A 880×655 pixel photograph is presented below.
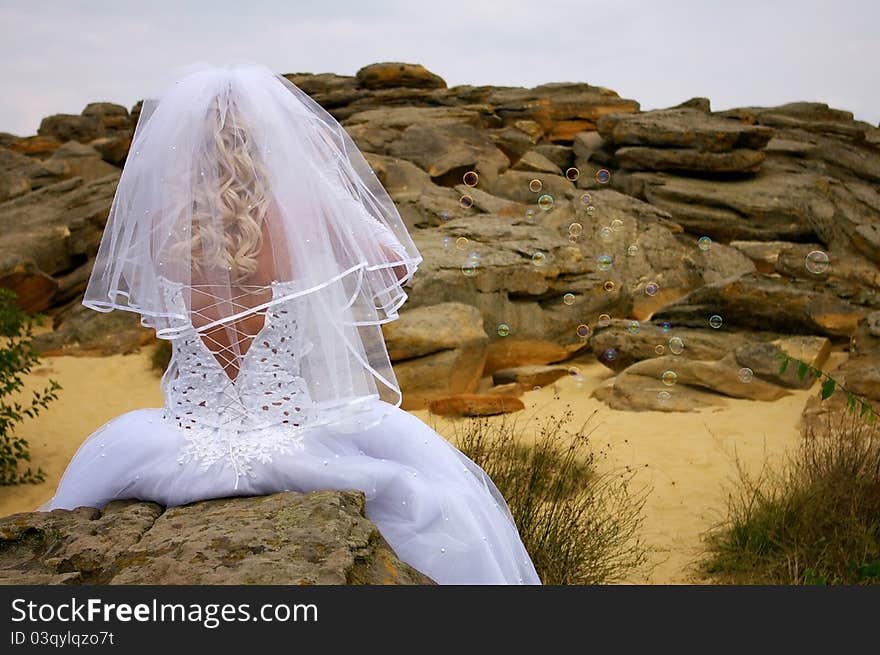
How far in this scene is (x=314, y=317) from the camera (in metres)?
3.20

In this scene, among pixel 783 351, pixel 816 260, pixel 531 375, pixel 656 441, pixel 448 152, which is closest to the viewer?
pixel 656 441

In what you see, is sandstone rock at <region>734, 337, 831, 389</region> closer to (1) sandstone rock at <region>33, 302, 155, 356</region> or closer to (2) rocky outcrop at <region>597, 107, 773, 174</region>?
(1) sandstone rock at <region>33, 302, 155, 356</region>

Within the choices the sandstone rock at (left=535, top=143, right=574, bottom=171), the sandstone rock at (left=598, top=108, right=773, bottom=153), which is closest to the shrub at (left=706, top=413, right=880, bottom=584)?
the sandstone rock at (left=598, top=108, right=773, bottom=153)

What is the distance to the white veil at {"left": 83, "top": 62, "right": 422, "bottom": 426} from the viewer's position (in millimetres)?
3078

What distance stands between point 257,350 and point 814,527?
3.65m

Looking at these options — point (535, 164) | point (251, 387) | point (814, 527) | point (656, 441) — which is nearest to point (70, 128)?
point (535, 164)

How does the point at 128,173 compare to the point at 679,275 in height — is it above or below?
above

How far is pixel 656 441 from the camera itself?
775 cm

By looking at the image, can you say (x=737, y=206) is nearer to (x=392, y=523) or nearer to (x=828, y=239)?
(x=828, y=239)

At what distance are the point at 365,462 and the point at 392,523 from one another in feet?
0.70

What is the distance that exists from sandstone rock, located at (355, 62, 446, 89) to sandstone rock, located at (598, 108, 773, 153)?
24.9 feet

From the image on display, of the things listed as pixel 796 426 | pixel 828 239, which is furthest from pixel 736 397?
pixel 828 239

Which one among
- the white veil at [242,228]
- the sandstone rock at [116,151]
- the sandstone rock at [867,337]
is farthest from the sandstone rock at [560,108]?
the white veil at [242,228]

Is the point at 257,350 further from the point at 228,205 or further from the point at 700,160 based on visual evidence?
the point at 700,160
